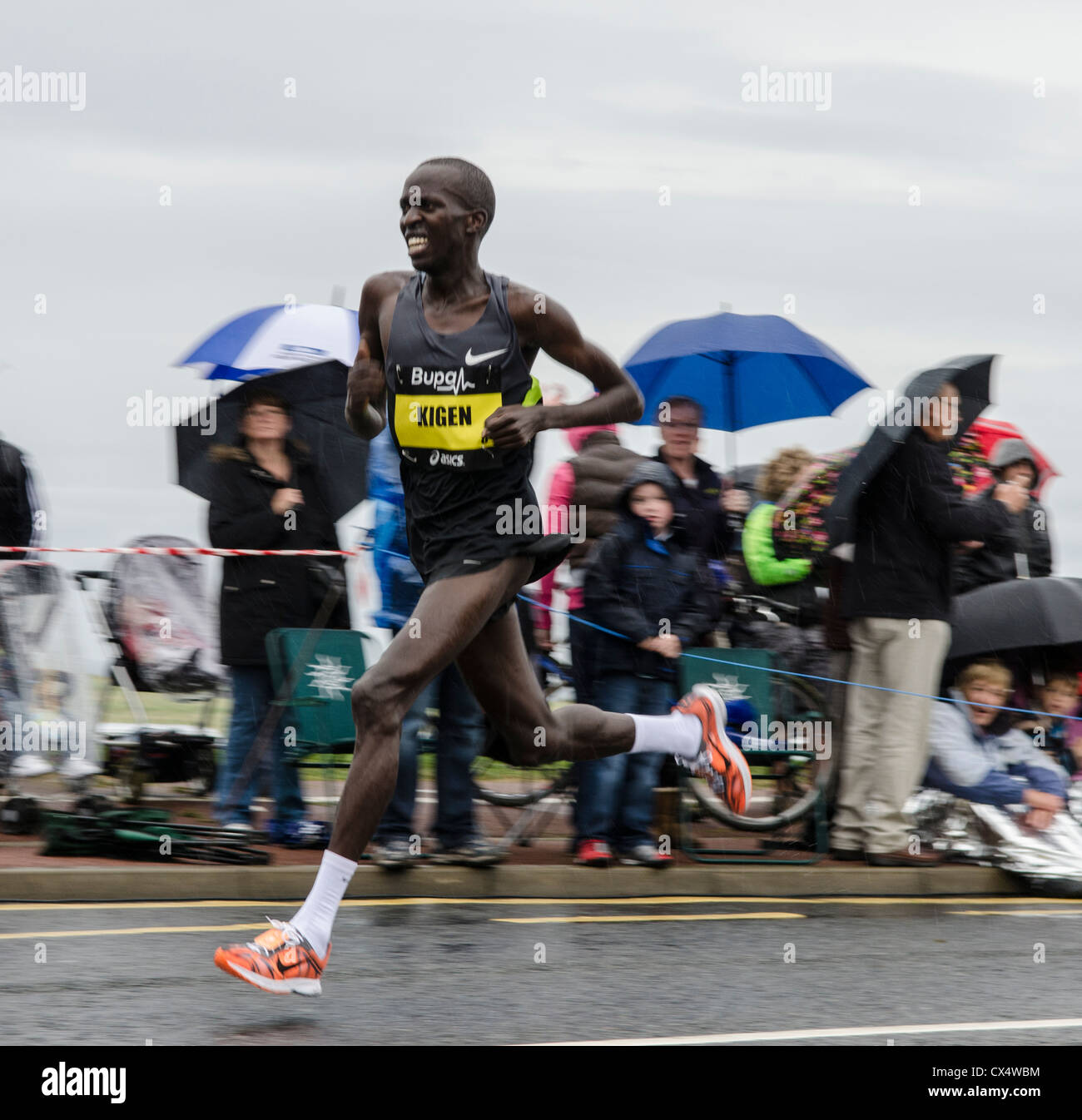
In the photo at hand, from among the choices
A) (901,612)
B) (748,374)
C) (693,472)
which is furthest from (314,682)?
(748,374)

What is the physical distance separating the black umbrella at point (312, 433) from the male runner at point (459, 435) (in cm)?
285

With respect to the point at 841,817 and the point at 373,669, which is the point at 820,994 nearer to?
the point at 373,669

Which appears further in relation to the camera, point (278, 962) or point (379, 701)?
point (379, 701)

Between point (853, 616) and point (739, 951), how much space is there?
2729 millimetres

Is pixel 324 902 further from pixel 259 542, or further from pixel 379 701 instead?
pixel 259 542

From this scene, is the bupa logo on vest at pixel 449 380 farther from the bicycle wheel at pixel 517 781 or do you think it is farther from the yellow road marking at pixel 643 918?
the bicycle wheel at pixel 517 781

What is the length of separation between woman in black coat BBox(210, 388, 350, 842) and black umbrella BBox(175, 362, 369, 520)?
57 mm

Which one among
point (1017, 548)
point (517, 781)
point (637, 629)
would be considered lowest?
point (517, 781)

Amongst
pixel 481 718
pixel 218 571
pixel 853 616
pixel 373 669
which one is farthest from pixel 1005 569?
pixel 373 669

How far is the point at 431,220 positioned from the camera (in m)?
6.02

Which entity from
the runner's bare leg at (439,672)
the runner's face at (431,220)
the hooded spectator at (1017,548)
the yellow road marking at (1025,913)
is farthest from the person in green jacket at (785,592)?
the runner's face at (431,220)

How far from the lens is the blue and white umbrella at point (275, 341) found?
34.5 feet

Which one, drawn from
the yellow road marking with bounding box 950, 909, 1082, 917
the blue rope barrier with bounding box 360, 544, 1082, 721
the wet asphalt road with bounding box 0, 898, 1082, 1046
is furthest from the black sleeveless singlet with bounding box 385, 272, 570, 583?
the yellow road marking with bounding box 950, 909, 1082, 917
